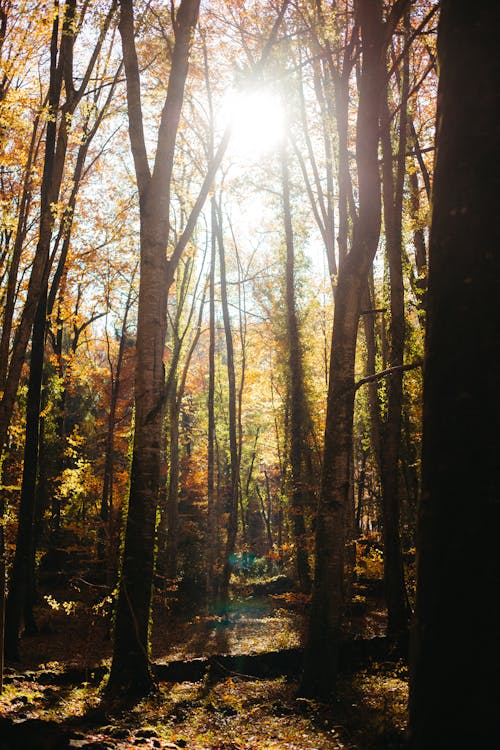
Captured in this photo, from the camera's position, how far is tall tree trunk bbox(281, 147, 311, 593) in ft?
51.2

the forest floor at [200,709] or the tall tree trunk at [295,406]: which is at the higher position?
the tall tree trunk at [295,406]

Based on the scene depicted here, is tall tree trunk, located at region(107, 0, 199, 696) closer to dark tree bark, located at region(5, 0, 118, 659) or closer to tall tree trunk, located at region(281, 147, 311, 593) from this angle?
dark tree bark, located at region(5, 0, 118, 659)

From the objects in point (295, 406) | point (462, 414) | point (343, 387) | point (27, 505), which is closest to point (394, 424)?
point (343, 387)

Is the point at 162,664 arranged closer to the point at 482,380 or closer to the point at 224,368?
the point at 482,380

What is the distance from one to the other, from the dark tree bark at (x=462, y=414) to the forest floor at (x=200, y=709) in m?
3.27

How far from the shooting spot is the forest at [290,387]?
1846 mm

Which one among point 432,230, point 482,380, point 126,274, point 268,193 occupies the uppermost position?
point 268,193

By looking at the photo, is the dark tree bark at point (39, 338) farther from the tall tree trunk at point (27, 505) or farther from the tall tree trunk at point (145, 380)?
the tall tree trunk at point (145, 380)

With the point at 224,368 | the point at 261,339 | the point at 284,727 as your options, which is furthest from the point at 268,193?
the point at 284,727

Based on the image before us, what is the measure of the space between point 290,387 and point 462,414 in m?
17.0

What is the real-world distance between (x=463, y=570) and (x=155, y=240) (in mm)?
6358

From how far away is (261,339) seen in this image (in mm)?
25578

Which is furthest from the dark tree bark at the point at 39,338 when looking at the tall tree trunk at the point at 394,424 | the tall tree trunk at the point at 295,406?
the tall tree trunk at the point at 295,406

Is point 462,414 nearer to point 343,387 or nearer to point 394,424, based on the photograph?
point 343,387
